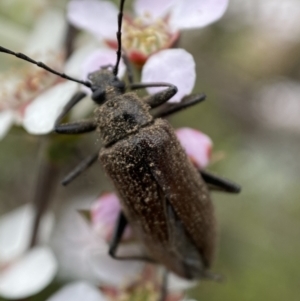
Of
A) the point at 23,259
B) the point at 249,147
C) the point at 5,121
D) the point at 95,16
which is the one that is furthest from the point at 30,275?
the point at 249,147

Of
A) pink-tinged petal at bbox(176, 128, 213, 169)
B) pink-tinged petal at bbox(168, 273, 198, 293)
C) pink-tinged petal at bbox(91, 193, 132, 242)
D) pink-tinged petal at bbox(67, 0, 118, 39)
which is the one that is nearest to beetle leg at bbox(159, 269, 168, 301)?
pink-tinged petal at bbox(168, 273, 198, 293)

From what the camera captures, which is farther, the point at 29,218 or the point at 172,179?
the point at 29,218

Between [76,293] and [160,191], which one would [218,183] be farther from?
[76,293]

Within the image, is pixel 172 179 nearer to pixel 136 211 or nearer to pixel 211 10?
pixel 136 211

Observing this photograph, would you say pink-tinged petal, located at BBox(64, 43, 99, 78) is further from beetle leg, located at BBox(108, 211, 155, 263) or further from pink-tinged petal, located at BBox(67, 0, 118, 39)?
beetle leg, located at BBox(108, 211, 155, 263)

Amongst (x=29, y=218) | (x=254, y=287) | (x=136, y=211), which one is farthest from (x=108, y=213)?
(x=254, y=287)
